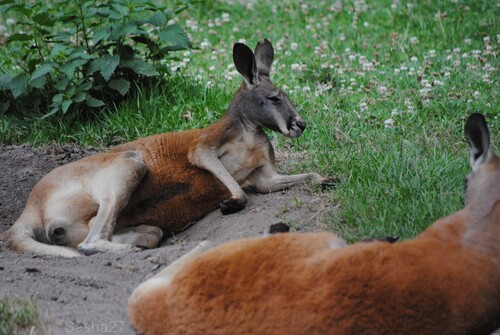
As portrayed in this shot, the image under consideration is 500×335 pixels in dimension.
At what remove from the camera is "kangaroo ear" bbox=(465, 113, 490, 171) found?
4.84 meters

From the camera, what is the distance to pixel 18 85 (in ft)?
26.6

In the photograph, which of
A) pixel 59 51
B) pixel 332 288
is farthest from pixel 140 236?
pixel 332 288

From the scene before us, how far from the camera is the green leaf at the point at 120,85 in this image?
317 inches

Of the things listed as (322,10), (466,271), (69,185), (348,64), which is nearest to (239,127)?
(69,185)

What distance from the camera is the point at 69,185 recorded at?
21.3 feet

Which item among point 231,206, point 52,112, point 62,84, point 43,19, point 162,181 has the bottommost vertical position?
point 231,206

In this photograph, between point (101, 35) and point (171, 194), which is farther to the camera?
point (101, 35)

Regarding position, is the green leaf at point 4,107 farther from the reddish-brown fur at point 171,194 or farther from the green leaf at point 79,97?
the reddish-brown fur at point 171,194

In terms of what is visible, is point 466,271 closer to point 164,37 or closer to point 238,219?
point 238,219

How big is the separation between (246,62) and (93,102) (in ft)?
5.83

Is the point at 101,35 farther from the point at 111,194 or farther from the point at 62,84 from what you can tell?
the point at 111,194

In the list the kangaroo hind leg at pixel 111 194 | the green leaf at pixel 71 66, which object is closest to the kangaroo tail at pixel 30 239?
the kangaroo hind leg at pixel 111 194

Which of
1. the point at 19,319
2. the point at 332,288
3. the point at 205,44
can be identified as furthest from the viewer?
the point at 205,44

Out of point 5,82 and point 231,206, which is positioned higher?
point 5,82
